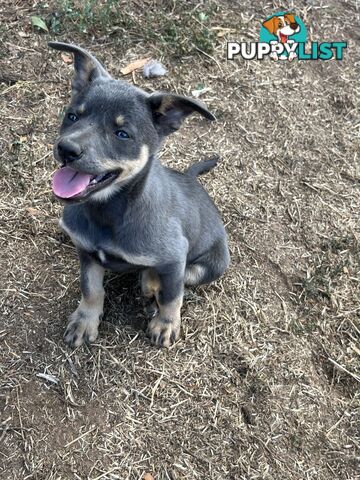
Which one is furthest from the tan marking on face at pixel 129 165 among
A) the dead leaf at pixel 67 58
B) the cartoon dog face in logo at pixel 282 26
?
the cartoon dog face in logo at pixel 282 26

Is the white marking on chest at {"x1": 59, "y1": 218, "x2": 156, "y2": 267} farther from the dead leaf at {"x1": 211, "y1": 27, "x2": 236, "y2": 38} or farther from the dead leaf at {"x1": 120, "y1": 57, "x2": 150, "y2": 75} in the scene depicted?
the dead leaf at {"x1": 211, "y1": 27, "x2": 236, "y2": 38}

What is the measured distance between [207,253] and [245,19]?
3.64 meters

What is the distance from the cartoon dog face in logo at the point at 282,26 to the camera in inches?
276

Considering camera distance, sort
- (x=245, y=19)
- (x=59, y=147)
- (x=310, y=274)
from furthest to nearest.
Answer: (x=245, y=19) < (x=310, y=274) < (x=59, y=147)

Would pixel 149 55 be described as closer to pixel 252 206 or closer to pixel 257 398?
pixel 252 206

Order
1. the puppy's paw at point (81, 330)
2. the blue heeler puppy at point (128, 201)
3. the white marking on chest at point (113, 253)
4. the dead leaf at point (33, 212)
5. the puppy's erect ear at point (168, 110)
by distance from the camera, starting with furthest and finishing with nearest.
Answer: the dead leaf at point (33, 212), the puppy's paw at point (81, 330), the white marking on chest at point (113, 253), the puppy's erect ear at point (168, 110), the blue heeler puppy at point (128, 201)

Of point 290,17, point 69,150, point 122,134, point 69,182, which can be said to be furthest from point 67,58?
point 69,150

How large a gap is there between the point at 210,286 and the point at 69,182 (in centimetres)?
197

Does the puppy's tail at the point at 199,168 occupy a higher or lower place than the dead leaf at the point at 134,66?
lower

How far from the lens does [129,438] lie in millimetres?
4121

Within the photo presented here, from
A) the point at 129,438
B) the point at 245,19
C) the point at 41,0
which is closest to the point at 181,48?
the point at 245,19

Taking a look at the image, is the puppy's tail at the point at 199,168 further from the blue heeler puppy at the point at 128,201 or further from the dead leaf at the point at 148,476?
the dead leaf at the point at 148,476

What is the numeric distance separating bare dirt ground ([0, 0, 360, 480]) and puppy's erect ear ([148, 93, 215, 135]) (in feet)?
5.12

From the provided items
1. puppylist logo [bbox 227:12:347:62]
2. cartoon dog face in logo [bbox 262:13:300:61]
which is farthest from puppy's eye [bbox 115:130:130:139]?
cartoon dog face in logo [bbox 262:13:300:61]
